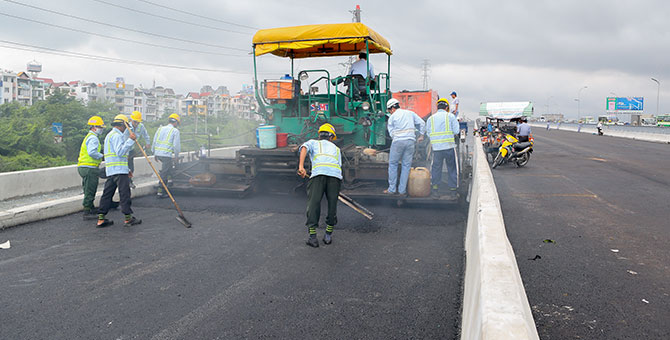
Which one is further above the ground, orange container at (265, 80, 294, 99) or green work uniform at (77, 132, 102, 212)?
orange container at (265, 80, 294, 99)

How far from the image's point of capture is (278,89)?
9.41 meters

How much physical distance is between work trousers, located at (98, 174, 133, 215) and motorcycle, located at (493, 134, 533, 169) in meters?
11.0

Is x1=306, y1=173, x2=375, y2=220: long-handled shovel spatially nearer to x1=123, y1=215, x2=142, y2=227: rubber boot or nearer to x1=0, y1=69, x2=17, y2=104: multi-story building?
x1=123, y1=215, x2=142, y2=227: rubber boot

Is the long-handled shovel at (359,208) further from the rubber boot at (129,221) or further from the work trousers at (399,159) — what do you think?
the rubber boot at (129,221)

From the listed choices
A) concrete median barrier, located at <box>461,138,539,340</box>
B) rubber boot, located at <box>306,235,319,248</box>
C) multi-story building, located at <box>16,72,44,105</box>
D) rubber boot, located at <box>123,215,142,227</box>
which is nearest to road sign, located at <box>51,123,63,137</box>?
rubber boot, located at <box>123,215,142,227</box>

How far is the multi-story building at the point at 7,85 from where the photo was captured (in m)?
82.9

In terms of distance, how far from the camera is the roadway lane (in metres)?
3.54

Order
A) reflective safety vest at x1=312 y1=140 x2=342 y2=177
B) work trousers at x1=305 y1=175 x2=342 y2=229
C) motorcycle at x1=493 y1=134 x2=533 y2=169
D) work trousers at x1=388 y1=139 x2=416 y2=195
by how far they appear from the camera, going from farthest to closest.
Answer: motorcycle at x1=493 y1=134 x2=533 y2=169
work trousers at x1=388 y1=139 x2=416 y2=195
reflective safety vest at x1=312 y1=140 x2=342 y2=177
work trousers at x1=305 y1=175 x2=342 y2=229

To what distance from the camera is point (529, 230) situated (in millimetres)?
6355

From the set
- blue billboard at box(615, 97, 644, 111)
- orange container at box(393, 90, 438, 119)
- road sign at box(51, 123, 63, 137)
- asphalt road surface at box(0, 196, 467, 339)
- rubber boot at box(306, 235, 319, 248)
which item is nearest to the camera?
asphalt road surface at box(0, 196, 467, 339)

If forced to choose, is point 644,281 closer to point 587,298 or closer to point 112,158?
point 587,298

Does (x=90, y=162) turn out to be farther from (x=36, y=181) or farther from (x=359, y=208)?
(x=359, y=208)

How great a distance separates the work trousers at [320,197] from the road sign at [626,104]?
76920mm

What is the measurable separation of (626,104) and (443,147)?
74.9m
